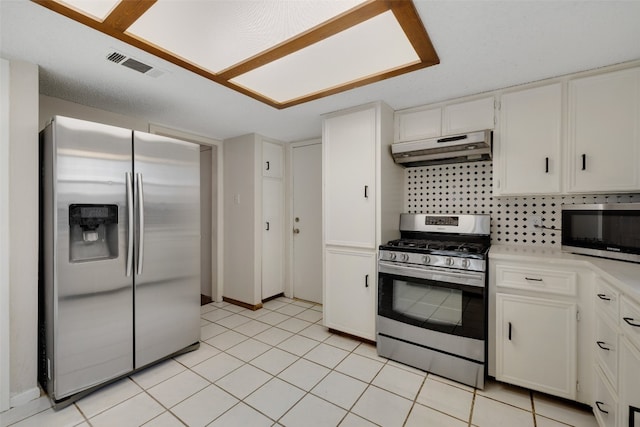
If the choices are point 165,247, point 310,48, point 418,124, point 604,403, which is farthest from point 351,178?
point 604,403

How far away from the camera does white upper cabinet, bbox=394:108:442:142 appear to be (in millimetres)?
2520

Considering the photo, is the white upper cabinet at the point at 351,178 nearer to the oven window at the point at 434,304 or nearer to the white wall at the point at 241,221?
the oven window at the point at 434,304

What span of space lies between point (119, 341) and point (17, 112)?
5.63ft

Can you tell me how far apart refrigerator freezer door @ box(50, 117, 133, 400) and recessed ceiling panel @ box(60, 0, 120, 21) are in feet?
2.46

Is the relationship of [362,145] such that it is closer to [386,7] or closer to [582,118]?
[386,7]

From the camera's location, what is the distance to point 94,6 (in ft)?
4.51

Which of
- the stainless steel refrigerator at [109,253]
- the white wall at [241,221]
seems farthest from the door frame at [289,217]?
the stainless steel refrigerator at [109,253]

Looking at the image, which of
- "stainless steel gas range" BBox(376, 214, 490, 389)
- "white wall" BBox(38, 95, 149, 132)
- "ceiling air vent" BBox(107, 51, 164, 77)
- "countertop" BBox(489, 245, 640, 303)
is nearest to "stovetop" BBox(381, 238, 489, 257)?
"stainless steel gas range" BBox(376, 214, 490, 389)

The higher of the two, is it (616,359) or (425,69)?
(425,69)

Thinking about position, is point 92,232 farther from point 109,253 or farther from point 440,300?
point 440,300

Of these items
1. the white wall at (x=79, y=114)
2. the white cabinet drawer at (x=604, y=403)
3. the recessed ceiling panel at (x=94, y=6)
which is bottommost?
the white cabinet drawer at (x=604, y=403)

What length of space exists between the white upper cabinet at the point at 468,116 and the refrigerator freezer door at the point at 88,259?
265 cm

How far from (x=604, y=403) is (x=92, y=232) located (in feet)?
11.1

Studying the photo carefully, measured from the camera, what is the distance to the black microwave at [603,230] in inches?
66.9
